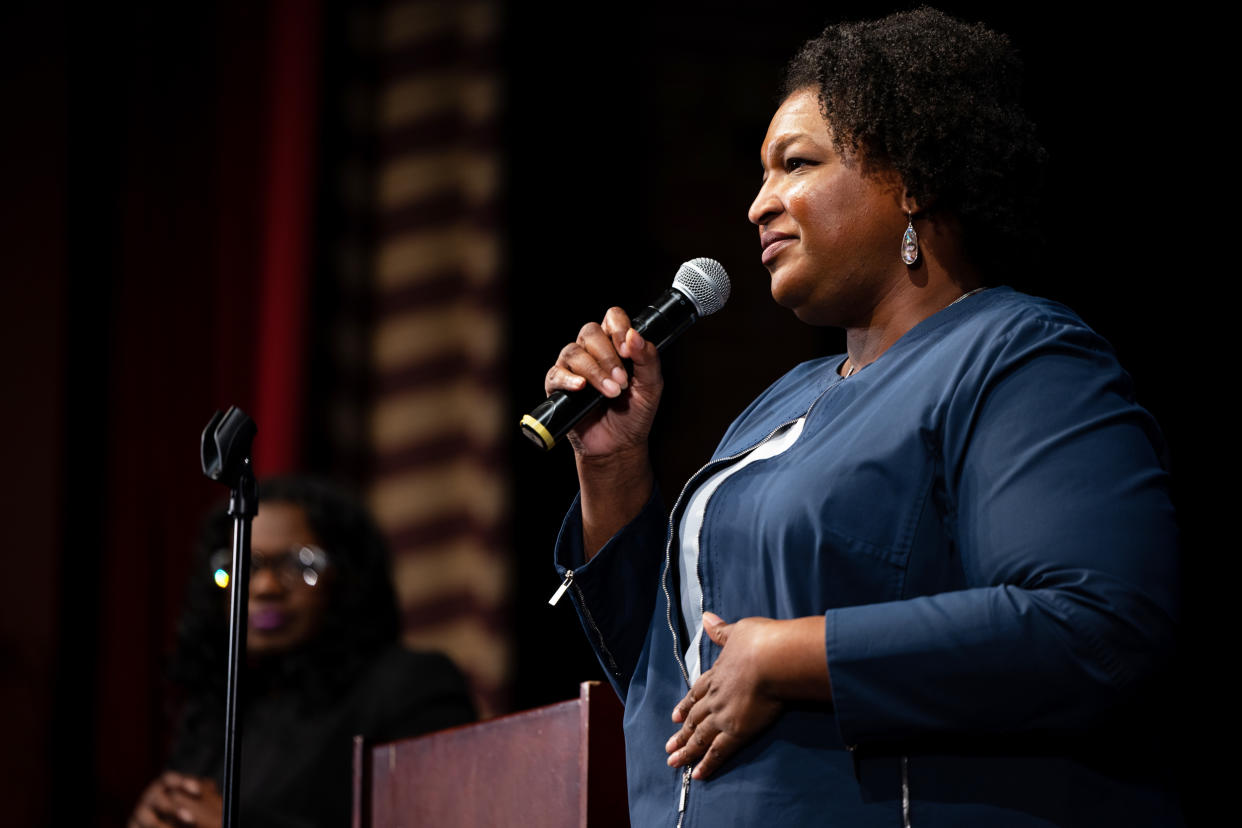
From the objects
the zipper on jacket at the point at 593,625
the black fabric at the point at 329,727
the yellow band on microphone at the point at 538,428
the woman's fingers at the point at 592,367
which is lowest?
the black fabric at the point at 329,727

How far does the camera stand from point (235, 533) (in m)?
1.62

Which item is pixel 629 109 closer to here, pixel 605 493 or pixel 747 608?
pixel 605 493

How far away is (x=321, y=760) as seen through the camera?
2.76 metres

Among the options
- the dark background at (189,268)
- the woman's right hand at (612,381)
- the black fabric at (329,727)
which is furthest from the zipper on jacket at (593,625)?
the dark background at (189,268)

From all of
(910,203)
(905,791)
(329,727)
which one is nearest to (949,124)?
(910,203)

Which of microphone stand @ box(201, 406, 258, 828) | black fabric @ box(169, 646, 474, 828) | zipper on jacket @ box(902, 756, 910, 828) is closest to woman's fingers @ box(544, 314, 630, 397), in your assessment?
microphone stand @ box(201, 406, 258, 828)

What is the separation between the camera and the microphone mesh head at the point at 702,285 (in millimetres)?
1644

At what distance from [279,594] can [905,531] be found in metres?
2.04

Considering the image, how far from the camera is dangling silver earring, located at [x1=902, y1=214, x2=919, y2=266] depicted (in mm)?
1483

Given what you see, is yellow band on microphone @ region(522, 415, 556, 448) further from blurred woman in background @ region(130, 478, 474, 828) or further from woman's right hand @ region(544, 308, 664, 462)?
blurred woman in background @ region(130, 478, 474, 828)

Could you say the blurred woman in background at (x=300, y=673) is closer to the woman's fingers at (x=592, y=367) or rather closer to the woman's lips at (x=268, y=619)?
the woman's lips at (x=268, y=619)

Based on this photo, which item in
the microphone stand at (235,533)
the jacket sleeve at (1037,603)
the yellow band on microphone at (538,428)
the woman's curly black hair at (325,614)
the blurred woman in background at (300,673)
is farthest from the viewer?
the woman's curly black hair at (325,614)

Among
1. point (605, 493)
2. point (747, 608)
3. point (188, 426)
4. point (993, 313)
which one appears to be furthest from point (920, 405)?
point (188, 426)

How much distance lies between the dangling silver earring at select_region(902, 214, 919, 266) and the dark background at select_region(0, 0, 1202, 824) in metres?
2.04
